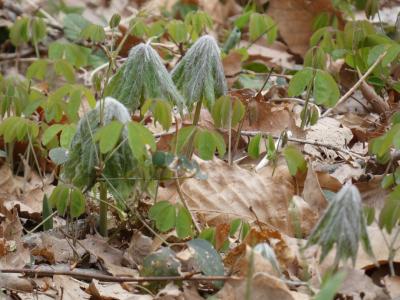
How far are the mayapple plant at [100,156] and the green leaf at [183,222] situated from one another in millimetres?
173

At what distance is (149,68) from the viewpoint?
2414 mm

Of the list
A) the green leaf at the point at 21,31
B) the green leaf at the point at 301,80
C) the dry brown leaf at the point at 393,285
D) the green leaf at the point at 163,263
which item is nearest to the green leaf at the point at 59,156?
the green leaf at the point at 163,263

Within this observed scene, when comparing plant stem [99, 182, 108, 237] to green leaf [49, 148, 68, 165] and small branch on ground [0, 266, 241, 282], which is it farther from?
small branch on ground [0, 266, 241, 282]

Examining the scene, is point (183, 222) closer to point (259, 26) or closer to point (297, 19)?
point (259, 26)

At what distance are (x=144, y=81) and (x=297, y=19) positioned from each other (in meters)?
2.75

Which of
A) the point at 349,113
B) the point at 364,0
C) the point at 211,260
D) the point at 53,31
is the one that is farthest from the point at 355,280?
the point at 53,31

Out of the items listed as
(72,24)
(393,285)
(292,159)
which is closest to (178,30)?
(72,24)

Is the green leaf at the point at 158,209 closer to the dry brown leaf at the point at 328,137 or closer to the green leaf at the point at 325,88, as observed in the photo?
the green leaf at the point at 325,88

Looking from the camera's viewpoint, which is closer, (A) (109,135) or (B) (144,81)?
(A) (109,135)

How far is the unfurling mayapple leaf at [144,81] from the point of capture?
7.93 ft

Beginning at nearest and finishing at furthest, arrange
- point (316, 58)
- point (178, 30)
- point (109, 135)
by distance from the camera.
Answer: point (109, 135) → point (316, 58) → point (178, 30)

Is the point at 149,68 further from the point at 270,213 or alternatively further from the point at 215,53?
the point at 270,213

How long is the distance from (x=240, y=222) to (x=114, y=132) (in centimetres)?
50

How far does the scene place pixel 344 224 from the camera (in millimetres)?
1820
